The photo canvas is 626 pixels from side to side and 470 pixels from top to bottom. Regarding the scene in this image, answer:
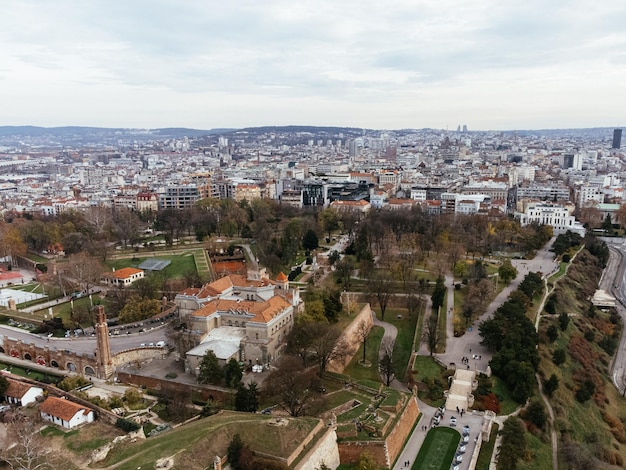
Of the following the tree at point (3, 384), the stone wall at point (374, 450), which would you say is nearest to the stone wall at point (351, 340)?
the stone wall at point (374, 450)

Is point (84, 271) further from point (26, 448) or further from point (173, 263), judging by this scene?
point (26, 448)

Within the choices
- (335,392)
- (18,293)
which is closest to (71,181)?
(18,293)

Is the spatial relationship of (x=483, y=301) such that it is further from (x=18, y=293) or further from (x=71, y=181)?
(x=71, y=181)

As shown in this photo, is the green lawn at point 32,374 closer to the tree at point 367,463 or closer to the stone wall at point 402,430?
the tree at point 367,463

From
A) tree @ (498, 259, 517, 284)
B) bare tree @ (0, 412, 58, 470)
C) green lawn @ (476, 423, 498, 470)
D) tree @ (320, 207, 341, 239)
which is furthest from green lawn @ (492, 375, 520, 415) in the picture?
tree @ (320, 207, 341, 239)

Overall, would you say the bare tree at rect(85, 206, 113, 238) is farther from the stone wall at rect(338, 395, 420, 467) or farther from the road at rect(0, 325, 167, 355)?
the stone wall at rect(338, 395, 420, 467)

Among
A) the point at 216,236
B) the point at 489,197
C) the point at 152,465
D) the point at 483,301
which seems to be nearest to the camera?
the point at 152,465

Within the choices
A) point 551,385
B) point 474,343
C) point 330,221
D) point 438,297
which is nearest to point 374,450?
point 551,385
